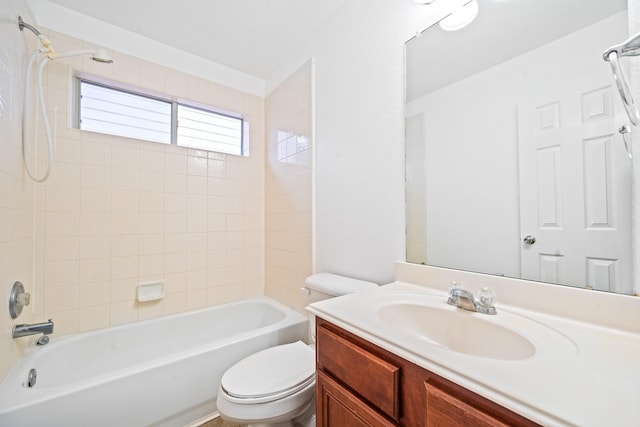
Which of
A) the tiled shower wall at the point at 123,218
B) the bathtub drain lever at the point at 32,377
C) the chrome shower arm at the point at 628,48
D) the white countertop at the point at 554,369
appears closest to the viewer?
the white countertop at the point at 554,369

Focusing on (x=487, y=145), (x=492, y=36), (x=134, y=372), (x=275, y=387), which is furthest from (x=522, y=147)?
(x=134, y=372)

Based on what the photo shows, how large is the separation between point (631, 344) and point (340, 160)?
4.34 ft

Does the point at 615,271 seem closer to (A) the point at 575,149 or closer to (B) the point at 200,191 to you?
(A) the point at 575,149

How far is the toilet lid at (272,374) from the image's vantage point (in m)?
1.06

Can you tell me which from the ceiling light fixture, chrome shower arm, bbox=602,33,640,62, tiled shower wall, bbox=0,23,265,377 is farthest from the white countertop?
tiled shower wall, bbox=0,23,265,377

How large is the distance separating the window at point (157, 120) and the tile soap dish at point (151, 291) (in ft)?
3.50

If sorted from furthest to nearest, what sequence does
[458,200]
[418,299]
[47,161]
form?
[47,161] → [458,200] → [418,299]

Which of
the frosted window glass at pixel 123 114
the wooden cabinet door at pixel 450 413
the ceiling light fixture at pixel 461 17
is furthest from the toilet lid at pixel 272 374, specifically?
the frosted window glass at pixel 123 114

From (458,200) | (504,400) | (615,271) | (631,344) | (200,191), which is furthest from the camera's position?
(200,191)

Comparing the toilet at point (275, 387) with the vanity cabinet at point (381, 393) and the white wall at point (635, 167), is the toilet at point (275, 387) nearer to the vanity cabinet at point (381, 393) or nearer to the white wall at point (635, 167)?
the vanity cabinet at point (381, 393)

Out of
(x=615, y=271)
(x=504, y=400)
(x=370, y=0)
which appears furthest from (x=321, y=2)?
(x=504, y=400)

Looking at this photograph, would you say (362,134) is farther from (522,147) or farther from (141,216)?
(141,216)

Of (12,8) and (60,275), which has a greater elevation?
(12,8)

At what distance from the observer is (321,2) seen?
1567 mm
